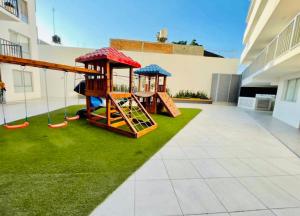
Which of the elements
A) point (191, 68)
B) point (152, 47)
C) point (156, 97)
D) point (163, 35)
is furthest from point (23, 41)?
point (191, 68)

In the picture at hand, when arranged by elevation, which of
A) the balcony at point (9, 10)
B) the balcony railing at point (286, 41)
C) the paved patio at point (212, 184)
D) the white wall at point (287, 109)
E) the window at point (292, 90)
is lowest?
the paved patio at point (212, 184)

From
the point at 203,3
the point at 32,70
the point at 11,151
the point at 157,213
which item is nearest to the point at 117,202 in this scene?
the point at 157,213

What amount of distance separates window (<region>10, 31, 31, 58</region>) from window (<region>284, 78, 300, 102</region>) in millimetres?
16568

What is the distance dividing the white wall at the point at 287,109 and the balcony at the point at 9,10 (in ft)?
48.6

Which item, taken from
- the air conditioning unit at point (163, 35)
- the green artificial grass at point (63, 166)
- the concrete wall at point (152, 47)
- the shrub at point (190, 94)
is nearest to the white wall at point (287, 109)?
the green artificial grass at point (63, 166)

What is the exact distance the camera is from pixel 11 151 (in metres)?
3.04

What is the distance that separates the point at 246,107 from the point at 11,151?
569 inches

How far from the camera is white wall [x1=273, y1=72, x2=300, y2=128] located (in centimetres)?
637

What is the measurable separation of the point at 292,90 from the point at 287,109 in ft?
3.36

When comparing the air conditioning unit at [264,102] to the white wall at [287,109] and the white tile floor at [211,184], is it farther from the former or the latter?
the white tile floor at [211,184]

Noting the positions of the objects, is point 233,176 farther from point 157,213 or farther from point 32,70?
point 32,70

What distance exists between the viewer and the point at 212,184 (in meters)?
2.31

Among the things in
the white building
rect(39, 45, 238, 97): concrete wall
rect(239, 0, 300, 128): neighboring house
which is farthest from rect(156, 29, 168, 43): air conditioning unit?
rect(239, 0, 300, 128): neighboring house

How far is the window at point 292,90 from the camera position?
683 cm
